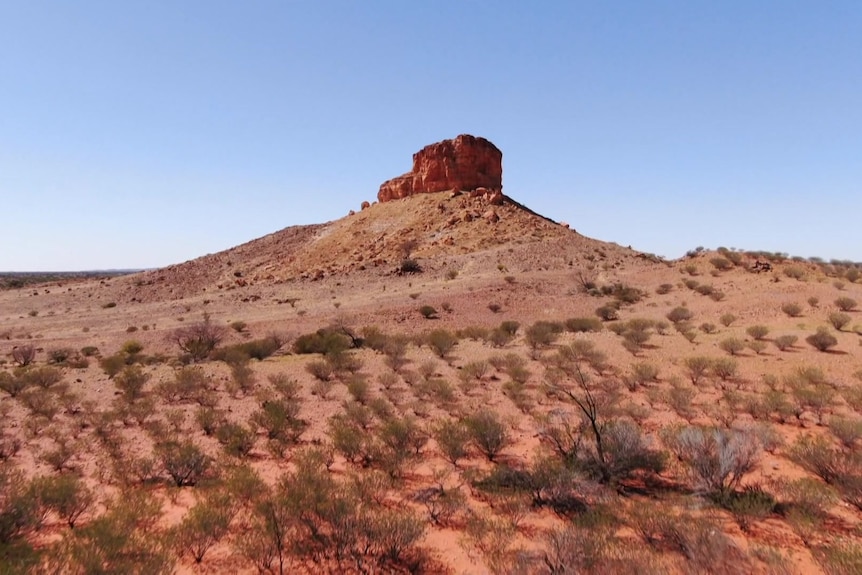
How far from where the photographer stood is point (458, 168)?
6575 cm

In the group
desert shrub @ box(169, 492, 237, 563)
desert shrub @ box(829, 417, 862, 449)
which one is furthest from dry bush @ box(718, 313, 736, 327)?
desert shrub @ box(169, 492, 237, 563)

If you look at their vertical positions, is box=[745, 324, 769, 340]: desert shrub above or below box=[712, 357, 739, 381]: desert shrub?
above

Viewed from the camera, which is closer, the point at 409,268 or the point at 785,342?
the point at 785,342

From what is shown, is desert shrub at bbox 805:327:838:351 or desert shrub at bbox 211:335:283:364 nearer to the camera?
desert shrub at bbox 805:327:838:351

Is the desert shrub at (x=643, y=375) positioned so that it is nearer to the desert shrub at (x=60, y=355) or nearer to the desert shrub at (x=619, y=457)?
the desert shrub at (x=619, y=457)

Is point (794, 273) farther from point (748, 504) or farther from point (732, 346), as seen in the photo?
point (748, 504)

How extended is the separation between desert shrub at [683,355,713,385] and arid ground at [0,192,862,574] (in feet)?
0.32

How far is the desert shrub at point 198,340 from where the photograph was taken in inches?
811

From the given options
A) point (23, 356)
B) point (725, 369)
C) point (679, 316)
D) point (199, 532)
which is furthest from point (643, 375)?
point (23, 356)

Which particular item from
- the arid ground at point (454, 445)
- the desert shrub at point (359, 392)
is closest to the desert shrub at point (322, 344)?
the arid ground at point (454, 445)

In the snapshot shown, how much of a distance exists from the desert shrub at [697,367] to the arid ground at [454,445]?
0.10 metres

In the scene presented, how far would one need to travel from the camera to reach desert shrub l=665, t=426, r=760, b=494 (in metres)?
6.82

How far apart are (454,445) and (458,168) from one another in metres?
60.4

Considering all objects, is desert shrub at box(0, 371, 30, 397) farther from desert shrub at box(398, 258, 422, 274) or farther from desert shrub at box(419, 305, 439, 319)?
desert shrub at box(398, 258, 422, 274)
